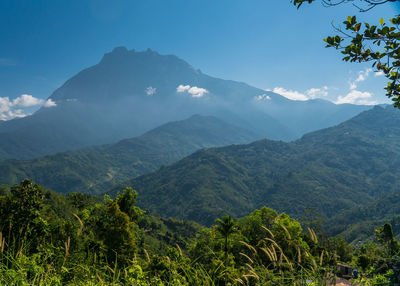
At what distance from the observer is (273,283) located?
303 centimetres

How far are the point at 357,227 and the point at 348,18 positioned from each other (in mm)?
222715

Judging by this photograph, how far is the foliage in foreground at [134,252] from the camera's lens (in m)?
3.23

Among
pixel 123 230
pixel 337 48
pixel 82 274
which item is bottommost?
pixel 123 230

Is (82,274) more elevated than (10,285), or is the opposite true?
(10,285)

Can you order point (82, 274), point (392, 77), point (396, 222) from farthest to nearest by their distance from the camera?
point (396, 222) < point (392, 77) < point (82, 274)

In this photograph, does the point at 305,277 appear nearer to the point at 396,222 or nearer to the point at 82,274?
the point at 82,274

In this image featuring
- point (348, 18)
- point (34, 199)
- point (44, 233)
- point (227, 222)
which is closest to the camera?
point (348, 18)

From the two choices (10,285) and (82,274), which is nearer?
(10,285)

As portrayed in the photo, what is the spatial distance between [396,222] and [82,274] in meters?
233

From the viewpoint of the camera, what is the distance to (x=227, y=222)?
436 inches

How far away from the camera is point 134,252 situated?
718 inches

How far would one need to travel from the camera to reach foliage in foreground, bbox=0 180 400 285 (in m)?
3.23

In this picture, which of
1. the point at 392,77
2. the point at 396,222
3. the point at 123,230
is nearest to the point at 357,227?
the point at 396,222

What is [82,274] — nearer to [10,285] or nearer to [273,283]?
[10,285]
